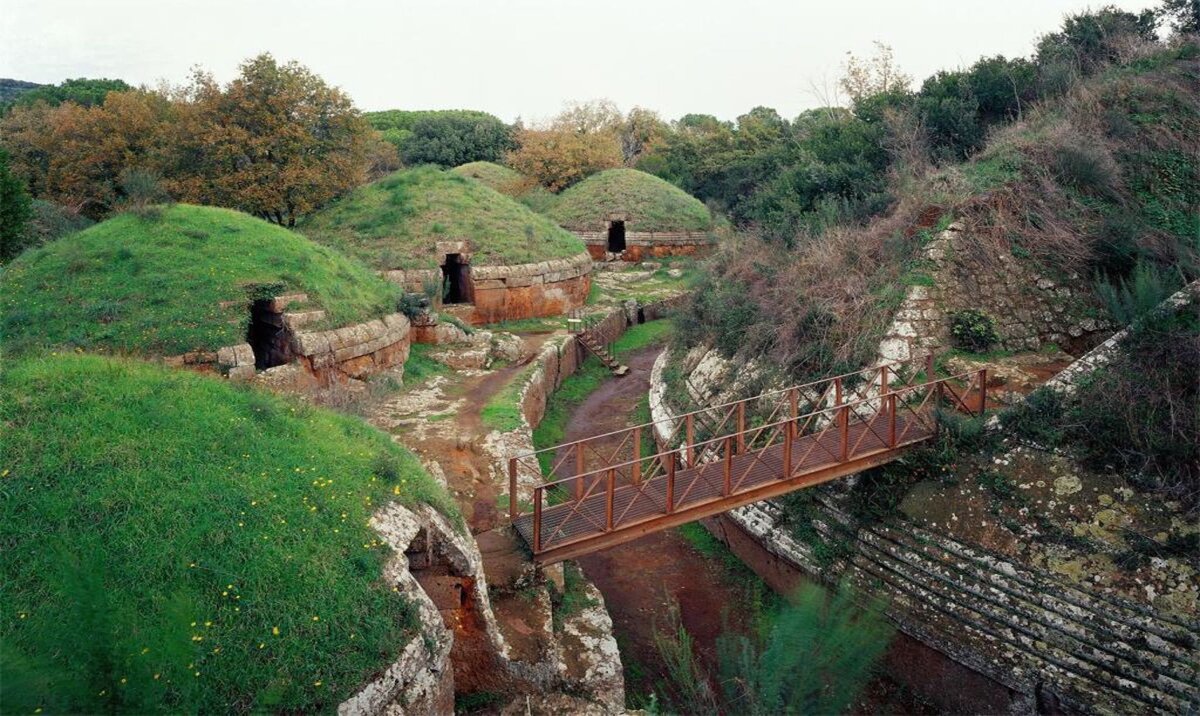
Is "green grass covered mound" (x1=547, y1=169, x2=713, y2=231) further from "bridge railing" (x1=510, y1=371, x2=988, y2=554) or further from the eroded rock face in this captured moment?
the eroded rock face

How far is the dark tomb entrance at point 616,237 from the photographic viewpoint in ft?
107

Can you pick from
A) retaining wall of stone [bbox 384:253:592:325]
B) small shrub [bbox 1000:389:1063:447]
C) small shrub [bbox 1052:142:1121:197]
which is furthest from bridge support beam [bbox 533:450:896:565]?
retaining wall of stone [bbox 384:253:592:325]

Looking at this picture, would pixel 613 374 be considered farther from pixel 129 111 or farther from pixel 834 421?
pixel 129 111

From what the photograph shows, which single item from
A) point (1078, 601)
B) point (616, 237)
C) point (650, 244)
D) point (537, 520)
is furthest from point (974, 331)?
point (616, 237)

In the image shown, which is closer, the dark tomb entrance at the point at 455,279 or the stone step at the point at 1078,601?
the stone step at the point at 1078,601

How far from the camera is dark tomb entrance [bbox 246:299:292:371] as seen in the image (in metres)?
14.2

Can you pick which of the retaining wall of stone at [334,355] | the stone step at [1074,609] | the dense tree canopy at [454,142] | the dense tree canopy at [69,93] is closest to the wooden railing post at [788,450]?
the stone step at [1074,609]

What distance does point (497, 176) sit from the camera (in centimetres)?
3697

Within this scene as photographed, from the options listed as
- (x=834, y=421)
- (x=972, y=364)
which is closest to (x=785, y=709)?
(x=834, y=421)

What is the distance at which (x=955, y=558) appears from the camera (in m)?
8.98

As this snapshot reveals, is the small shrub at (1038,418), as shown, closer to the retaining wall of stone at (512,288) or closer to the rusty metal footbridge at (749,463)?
the rusty metal footbridge at (749,463)

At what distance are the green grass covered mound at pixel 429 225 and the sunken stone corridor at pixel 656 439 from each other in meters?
0.36

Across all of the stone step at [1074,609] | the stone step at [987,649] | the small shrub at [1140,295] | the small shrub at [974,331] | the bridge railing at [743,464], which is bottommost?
the stone step at [987,649]

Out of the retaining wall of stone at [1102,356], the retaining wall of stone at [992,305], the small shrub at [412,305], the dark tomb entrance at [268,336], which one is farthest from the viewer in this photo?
the small shrub at [412,305]
